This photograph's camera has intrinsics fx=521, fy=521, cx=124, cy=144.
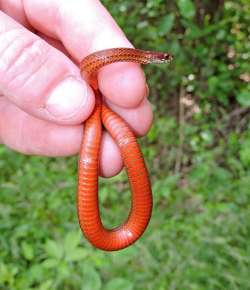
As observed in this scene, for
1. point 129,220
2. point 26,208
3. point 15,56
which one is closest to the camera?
point 15,56

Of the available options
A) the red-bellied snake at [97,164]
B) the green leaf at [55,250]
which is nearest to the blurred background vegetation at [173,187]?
the green leaf at [55,250]

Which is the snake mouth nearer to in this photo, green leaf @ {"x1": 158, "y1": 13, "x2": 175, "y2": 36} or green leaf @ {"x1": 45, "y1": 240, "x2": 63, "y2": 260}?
green leaf @ {"x1": 45, "y1": 240, "x2": 63, "y2": 260}

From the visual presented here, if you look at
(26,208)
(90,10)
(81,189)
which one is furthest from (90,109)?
(26,208)

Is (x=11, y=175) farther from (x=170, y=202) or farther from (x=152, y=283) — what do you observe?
(x=152, y=283)

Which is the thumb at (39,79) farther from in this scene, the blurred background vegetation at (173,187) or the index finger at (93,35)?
the blurred background vegetation at (173,187)

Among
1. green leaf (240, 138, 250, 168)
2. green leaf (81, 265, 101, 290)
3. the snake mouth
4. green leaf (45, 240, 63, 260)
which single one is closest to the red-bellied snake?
the snake mouth

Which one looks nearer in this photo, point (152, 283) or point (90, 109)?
point (90, 109)
